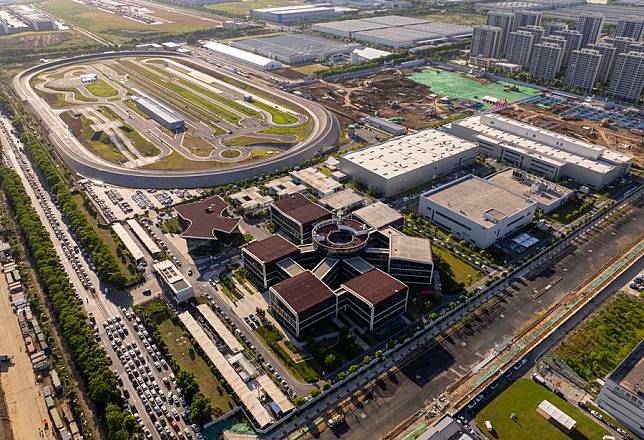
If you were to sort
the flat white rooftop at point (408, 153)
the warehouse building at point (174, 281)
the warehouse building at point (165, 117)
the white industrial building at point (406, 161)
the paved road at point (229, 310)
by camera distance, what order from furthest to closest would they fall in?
1. the warehouse building at point (165, 117)
2. the flat white rooftop at point (408, 153)
3. the white industrial building at point (406, 161)
4. the warehouse building at point (174, 281)
5. the paved road at point (229, 310)

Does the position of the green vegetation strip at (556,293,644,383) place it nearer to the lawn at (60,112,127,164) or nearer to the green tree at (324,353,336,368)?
the green tree at (324,353,336,368)

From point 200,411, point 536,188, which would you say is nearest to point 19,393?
point 200,411

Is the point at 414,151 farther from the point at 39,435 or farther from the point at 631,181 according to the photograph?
the point at 39,435

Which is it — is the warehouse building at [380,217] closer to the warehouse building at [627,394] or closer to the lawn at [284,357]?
the lawn at [284,357]

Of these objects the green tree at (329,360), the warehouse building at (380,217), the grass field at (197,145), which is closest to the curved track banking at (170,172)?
the grass field at (197,145)

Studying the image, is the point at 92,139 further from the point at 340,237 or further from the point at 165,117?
the point at 340,237
